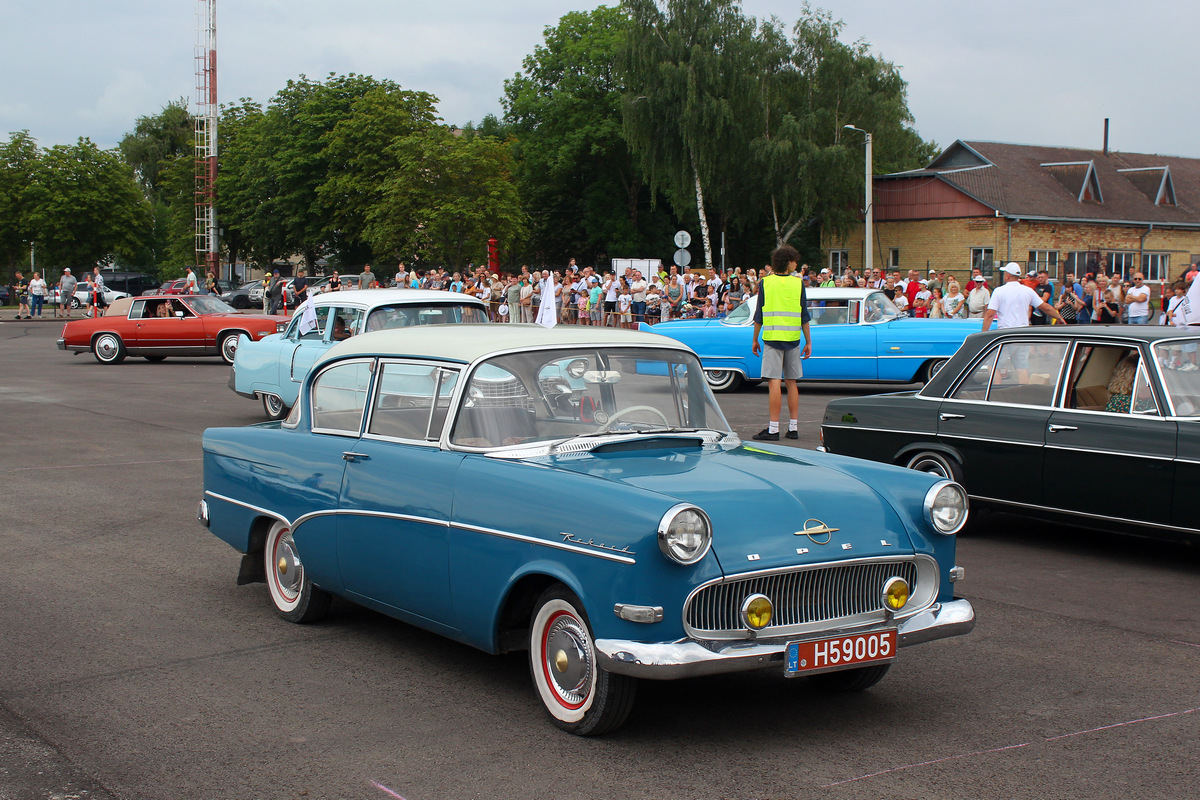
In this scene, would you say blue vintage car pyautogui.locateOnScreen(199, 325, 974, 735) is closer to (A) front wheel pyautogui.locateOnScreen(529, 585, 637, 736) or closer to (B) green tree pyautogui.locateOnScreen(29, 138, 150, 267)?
(A) front wheel pyautogui.locateOnScreen(529, 585, 637, 736)

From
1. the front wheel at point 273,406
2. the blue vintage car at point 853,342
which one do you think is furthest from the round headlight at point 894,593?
the blue vintage car at point 853,342

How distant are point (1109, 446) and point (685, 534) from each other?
4101mm

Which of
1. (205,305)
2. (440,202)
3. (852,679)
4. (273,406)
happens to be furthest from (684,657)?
(440,202)

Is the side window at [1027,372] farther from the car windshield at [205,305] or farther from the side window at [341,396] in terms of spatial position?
the car windshield at [205,305]

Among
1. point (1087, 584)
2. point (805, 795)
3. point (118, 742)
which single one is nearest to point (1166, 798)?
point (805, 795)

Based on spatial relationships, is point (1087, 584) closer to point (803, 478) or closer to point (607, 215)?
point (803, 478)

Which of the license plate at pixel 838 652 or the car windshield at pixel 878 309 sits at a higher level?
the car windshield at pixel 878 309

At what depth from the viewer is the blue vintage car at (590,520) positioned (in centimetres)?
397

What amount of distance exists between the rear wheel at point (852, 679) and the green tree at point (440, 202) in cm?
4494

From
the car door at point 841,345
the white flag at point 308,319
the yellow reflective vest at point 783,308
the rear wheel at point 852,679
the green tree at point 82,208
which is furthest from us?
the green tree at point 82,208

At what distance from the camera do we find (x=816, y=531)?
13.6 feet

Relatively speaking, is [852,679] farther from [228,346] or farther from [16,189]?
[16,189]

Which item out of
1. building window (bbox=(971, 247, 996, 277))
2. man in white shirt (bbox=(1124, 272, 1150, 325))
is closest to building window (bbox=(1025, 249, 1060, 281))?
building window (bbox=(971, 247, 996, 277))

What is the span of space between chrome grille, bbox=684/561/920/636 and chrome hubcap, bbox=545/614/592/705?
0.46 metres
